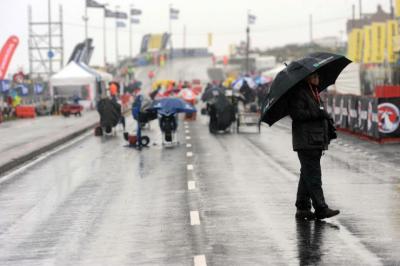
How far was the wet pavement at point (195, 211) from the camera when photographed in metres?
10.1

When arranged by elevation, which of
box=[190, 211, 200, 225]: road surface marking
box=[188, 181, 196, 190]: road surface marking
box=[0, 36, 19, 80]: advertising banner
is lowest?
box=[188, 181, 196, 190]: road surface marking

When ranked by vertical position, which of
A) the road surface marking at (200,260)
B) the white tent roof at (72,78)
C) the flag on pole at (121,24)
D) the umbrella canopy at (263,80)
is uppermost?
the flag on pole at (121,24)

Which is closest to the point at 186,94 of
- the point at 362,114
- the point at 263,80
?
the point at 362,114

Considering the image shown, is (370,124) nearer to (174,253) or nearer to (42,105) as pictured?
(174,253)

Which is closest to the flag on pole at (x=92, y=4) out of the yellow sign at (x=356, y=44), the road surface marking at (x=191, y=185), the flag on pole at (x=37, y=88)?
the flag on pole at (x=37, y=88)

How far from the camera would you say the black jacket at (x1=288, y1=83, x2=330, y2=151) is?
11.9 m

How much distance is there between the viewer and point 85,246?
10.9m

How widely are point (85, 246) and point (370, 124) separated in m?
20.1

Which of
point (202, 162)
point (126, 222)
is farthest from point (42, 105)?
point (126, 222)

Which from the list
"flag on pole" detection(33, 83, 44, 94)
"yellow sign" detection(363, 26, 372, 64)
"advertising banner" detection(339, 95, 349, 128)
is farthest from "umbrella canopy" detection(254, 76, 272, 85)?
"advertising banner" detection(339, 95, 349, 128)

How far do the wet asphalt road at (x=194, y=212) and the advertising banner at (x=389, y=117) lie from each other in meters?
4.02

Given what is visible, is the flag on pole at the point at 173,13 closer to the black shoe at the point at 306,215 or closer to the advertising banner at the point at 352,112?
the advertising banner at the point at 352,112

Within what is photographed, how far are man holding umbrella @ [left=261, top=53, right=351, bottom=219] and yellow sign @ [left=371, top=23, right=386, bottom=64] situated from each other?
5750 centimetres

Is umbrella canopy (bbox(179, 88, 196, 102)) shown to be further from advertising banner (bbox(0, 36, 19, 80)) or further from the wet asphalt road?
the wet asphalt road
